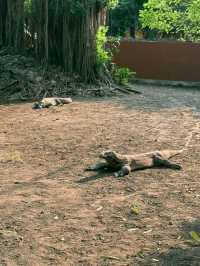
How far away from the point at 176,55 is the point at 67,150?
36.4 feet

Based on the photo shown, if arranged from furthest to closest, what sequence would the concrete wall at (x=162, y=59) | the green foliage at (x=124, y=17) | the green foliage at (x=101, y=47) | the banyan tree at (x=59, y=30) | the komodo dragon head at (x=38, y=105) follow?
the green foliage at (x=124, y=17), the concrete wall at (x=162, y=59), the green foliage at (x=101, y=47), the banyan tree at (x=59, y=30), the komodo dragon head at (x=38, y=105)

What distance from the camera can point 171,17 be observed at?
20.6 metres

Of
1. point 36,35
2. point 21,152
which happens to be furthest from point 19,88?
Result: point 21,152

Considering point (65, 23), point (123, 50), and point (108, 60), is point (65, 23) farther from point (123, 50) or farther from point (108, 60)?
point (123, 50)

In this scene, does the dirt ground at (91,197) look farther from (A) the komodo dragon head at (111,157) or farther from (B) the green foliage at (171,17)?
(B) the green foliage at (171,17)

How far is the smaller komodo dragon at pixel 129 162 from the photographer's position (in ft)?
21.7

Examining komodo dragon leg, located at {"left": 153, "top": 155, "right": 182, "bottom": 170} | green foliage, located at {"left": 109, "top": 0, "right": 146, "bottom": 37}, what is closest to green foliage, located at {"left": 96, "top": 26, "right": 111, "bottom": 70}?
komodo dragon leg, located at {"left": 153, "top": 155, "right": 182, "bottom": 170}

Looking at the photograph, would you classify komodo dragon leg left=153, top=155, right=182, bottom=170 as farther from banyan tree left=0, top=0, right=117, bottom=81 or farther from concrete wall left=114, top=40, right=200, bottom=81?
concrete wall left=114, top=40, right=200, bottom=81

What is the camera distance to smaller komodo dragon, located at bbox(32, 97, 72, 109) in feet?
38.9

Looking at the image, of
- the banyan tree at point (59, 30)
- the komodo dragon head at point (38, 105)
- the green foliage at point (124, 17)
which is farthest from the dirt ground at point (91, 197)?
the green foliage at point (124, 17)

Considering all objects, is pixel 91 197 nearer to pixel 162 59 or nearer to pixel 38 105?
pixel 38 105

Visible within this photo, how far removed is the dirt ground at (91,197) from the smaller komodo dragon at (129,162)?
0.11 metres

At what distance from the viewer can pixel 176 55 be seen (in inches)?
720

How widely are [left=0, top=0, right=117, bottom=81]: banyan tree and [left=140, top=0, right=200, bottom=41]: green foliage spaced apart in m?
5.93
